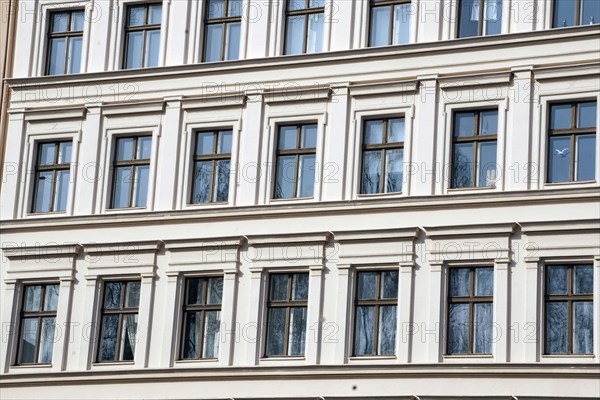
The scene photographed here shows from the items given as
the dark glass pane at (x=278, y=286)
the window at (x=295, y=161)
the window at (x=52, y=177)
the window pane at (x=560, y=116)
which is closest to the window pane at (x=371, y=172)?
the window at (x=295, y=161)

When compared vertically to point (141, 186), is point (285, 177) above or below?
above

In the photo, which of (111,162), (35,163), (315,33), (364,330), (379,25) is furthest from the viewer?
(35,163)

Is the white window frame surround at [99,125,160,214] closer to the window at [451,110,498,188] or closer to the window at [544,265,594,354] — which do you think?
the window at [451,110,498,188]

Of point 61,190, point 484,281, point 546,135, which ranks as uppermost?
point 546,135

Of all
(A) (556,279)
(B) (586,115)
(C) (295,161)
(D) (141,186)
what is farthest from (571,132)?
(D) (141,186)

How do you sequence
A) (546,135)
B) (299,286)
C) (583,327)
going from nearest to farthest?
(583,327)
(546,135)
(299,286)

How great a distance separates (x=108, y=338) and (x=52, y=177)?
14.3 ft

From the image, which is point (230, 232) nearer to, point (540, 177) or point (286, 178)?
point (286, 178)

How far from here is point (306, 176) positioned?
36.8 meters

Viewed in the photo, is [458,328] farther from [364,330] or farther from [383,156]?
[383,156]

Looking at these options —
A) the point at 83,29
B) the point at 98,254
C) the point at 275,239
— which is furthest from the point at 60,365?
the point at 83,29

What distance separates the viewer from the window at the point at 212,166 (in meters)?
37.4

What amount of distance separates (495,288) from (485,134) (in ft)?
11.4

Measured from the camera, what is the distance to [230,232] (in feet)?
120
